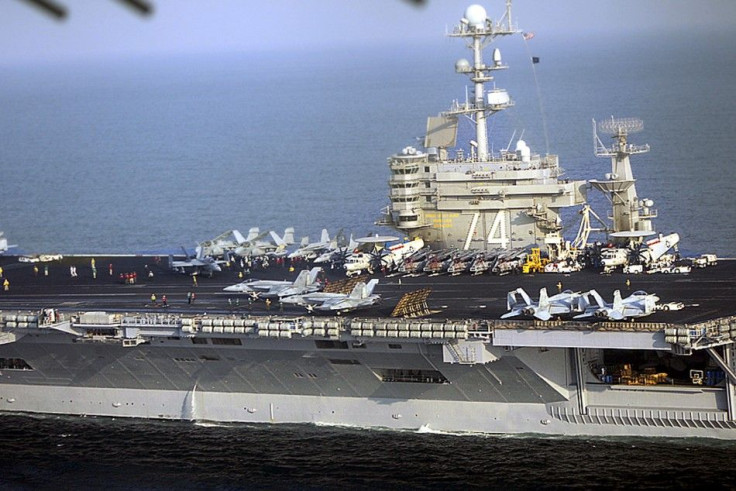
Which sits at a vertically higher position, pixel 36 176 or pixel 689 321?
pixel 36 176

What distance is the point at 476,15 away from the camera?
37.0m

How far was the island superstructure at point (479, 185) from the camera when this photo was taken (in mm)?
37250

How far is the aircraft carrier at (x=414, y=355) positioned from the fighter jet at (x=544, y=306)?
377mm

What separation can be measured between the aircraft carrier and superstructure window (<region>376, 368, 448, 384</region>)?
3cm

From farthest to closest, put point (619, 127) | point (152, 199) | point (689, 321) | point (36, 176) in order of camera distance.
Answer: point (36, 176) < point (152, 199) < point (619, 127) < point (689, 321)

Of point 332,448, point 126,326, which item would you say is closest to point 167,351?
point 126,326

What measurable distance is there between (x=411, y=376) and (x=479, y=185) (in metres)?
9.55

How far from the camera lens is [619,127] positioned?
37.5 metres

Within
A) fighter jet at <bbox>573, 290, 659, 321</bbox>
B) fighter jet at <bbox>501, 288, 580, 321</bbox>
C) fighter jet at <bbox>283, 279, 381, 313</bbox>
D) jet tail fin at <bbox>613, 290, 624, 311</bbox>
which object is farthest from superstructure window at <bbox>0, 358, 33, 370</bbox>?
jet tail fin at <bbox>613, 290, 624, 311</bbox>

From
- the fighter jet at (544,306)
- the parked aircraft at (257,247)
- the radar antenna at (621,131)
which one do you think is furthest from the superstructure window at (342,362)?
the parked aircraft at (257,247)

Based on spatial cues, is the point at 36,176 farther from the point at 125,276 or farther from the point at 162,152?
the point at 125,276

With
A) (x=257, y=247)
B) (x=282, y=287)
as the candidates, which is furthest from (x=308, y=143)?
(x=282, y=287)

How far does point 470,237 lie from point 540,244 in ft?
6.36

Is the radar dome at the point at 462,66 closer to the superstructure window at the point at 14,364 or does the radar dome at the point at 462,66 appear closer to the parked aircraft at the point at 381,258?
the parked aircraft at the point at 381,258
